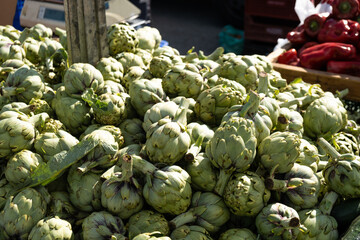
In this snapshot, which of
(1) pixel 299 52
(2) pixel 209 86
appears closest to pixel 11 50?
(2) pixel 209 86

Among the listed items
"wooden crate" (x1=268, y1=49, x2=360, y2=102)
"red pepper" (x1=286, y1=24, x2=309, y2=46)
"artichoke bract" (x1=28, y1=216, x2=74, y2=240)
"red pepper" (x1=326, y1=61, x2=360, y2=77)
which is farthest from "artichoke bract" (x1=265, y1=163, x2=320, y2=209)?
"red pepper" (x1=286, y1=24, x2=309, y2=46)

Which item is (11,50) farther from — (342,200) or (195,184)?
(342,200)

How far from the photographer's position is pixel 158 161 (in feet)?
4.95

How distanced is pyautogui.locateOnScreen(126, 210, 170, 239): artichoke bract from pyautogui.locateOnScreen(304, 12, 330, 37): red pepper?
9.02 ft

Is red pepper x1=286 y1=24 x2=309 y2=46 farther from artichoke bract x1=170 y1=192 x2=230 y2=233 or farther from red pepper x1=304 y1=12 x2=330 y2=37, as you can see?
artichoke bract x1=170 y1=192 x2=230 y2=233

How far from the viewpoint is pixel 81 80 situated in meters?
1.78

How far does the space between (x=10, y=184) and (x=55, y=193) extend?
0.17 meters

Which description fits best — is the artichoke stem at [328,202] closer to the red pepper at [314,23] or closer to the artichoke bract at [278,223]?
the artichoke bract at [278,223]

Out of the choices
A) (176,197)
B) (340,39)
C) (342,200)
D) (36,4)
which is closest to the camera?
(176,197)

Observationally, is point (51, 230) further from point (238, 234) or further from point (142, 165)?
point (238, 234)

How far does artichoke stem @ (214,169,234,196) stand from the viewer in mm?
1463

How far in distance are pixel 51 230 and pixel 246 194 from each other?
0.68 metres

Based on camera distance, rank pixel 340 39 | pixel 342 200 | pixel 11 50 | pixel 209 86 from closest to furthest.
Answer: pixel 342 200 → pixel 209 86 → pixel 11 50 → pixel 340 39

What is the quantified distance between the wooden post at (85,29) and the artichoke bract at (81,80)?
0.78ft
